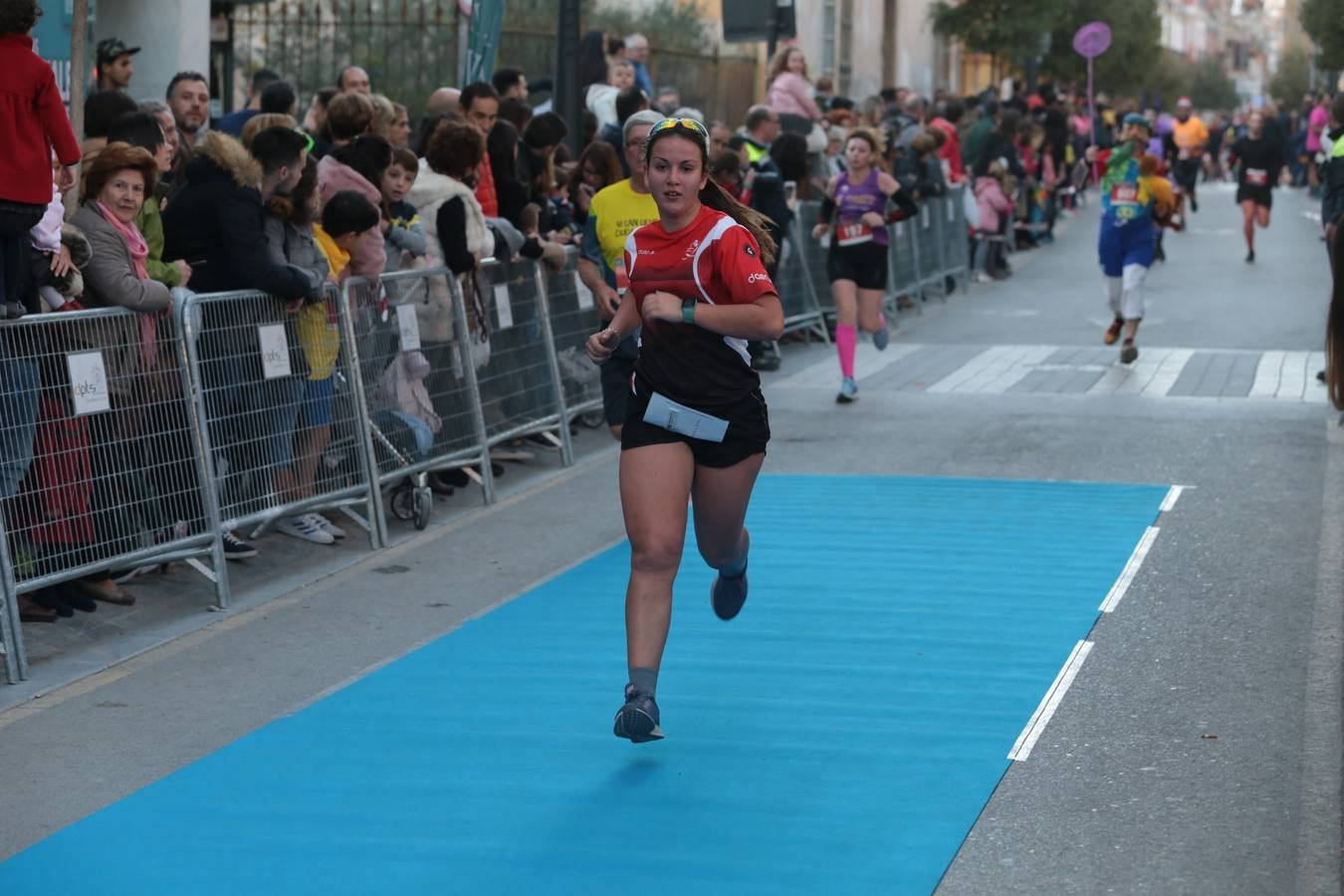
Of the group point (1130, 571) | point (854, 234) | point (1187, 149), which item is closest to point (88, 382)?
point (1130, 571)

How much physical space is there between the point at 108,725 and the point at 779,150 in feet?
34.2

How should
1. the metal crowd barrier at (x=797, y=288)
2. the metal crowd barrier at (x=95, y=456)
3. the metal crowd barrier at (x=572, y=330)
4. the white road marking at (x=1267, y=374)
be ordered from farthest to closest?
the metal crowd barrier at (x=797, y=288)
the white road marking at (x=1267, y=374)
the metal crowd barrier at (x=572, y=330)
the metal crowd barrier at (x=95, y=456)

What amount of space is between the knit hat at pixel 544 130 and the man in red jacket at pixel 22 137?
188 inches

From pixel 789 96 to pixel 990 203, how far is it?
5345 millimetres

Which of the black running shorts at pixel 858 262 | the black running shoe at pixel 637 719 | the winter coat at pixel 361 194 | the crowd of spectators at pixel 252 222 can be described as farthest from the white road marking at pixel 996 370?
the black running shoe at pixel 637 719

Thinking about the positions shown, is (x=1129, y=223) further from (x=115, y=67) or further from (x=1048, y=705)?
(x=1048, y=705)

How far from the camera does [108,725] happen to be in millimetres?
6477

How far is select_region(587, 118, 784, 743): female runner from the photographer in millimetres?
5918

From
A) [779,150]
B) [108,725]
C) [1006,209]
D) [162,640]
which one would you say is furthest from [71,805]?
[1006,209]

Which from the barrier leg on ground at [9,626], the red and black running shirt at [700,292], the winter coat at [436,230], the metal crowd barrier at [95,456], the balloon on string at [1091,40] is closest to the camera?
the red and black running shirt at [700,292]

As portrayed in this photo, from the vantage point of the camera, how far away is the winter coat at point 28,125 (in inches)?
286

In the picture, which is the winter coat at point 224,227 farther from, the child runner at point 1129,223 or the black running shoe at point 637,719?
the child runner at point 1129,223

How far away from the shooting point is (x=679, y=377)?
6.01 metres

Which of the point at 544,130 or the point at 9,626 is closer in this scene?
the point at 9,626
